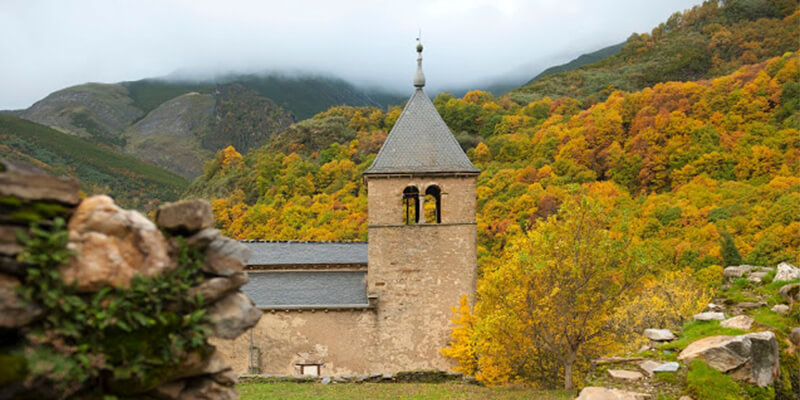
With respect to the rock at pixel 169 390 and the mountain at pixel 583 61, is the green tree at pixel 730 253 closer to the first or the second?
the rock at pixel 169 390

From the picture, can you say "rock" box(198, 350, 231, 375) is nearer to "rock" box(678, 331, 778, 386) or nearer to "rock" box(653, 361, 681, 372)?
"rock" box(653, 361, 681, 372)

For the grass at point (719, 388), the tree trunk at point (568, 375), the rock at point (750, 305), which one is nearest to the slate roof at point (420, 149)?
the tree trunk at point (568, 375)

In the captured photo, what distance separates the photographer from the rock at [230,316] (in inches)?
222

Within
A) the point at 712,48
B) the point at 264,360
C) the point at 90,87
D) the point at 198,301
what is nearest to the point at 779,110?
the point at 712,48

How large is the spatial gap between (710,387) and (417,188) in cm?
1127

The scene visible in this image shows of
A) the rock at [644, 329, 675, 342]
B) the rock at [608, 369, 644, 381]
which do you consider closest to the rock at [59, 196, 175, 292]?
the rock at [608, 369, 644, 381]

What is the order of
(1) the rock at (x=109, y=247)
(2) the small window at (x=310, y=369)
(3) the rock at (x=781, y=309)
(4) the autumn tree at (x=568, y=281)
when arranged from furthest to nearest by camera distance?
(2) the small window at (x=310, y=369)
(4) the autumn tree at (x=568, y=281)
(3) the rock at (x=781, y=309)
(1) the rock at (x=109, y=247)

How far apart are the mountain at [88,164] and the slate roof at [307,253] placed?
35.9 meters

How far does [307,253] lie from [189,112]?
106111 mm

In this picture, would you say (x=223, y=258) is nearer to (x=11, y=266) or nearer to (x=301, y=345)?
(x=11, y=266)

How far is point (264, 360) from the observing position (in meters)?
17.3

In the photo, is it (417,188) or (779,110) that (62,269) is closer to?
(417,188)

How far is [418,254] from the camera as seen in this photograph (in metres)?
17.9

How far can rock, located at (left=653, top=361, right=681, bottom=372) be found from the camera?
8.84 m
